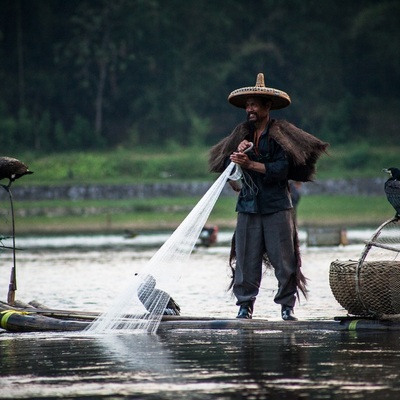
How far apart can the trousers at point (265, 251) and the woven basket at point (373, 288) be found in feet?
1.51

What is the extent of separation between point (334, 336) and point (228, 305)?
11.0 ft

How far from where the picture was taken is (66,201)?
4694cm

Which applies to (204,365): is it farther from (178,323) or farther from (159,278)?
(159,278)

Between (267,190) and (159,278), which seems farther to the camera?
(267,190)

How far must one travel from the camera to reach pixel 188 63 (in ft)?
244

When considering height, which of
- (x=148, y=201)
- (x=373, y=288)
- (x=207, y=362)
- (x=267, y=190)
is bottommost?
(x=148, y=201)

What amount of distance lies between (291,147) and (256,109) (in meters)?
0.46

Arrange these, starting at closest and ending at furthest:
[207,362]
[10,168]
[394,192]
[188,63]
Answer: [207,362] < [394,192] < [10,168] < [188,63]

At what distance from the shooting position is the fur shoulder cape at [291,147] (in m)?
10.1

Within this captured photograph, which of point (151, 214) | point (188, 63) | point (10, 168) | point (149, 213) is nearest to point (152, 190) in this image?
point (149, 213)

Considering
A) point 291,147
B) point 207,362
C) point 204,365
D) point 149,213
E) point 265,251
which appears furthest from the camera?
point 149,213

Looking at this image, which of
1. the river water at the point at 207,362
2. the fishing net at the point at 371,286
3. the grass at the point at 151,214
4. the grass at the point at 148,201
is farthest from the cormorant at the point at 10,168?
the grass at the point at 151,214

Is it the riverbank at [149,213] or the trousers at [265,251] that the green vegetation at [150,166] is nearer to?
the riverbank at [149,213]

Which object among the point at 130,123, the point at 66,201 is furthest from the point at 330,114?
the point at 66,201
